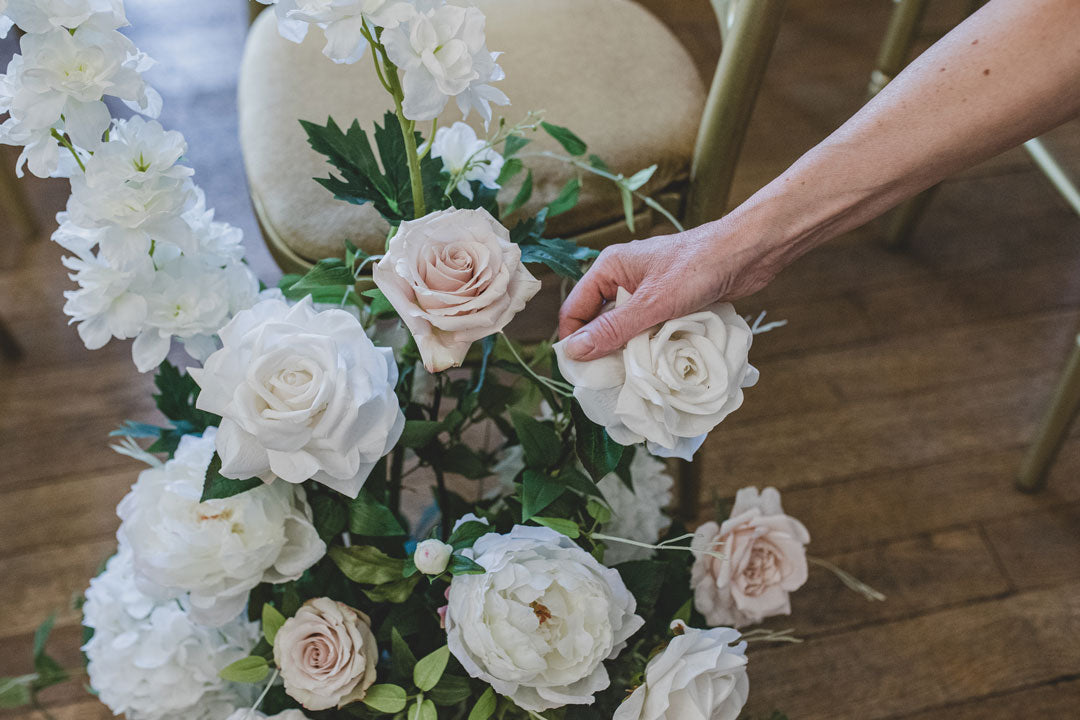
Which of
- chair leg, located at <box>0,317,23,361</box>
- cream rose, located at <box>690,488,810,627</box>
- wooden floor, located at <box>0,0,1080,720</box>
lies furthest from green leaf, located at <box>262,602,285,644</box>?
chair leg, located at <box>0,317,23,361</box>

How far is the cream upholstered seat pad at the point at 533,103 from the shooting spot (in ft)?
3.15

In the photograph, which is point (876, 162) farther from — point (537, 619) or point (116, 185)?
point (116, 185)

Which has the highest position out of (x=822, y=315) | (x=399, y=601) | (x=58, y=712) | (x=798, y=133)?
(x=399, y=601)

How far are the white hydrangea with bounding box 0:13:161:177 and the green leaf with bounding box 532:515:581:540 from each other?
16.4 inches

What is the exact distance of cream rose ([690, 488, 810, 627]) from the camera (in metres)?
0.80

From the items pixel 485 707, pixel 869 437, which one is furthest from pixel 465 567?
pixel 869 437

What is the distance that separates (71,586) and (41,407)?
1.13 ft

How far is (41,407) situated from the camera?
1470mm

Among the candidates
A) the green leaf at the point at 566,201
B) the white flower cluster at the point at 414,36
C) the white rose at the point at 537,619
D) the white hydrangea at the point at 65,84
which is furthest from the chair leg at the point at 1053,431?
the white hydrangea at the point at 65,84

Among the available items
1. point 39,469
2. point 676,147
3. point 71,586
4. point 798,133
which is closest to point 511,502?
point 676,147

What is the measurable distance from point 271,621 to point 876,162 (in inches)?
23.3

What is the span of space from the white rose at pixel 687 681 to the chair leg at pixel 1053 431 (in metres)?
0.87

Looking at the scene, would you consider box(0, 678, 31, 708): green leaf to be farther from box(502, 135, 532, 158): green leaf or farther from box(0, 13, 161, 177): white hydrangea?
box(502, 135, 532, 158): green leaf

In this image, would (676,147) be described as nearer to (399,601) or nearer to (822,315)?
(399,601)
